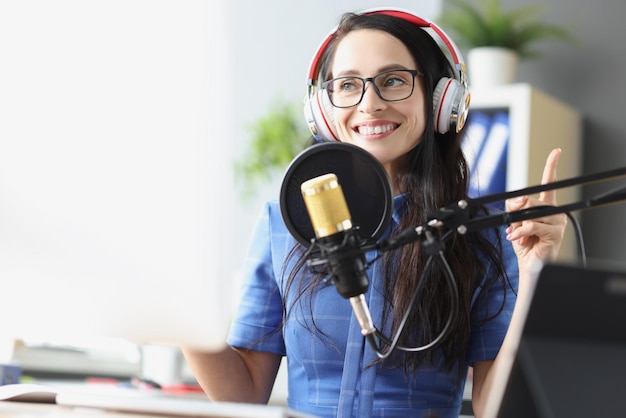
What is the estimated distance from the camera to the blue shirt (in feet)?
4.60

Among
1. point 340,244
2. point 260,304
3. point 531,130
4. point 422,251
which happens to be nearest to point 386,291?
point 422,251

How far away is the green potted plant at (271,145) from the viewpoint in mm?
3961

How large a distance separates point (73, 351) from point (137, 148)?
11.2 feet

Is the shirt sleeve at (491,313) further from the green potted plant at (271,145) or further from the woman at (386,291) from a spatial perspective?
the green potted plant at (271,145)

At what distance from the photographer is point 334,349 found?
1.45 meters

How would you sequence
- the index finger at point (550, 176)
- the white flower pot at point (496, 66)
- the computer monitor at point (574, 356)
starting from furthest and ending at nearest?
1. the white flower pot at point (496, 66)
2. the index finger at point (550, 176)
3. the computer monitor at point (574, 356)

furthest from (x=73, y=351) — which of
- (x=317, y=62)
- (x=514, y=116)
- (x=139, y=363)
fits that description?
(x=317, y=62)

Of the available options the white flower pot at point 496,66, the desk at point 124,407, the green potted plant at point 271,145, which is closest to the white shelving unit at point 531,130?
the white flower pot at point 496,66

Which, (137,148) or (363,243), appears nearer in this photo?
(137,148)

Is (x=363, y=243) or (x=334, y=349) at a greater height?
(x=363, y=243)

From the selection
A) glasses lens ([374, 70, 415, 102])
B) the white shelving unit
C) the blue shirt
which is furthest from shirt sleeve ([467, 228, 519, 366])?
the white shelving unit

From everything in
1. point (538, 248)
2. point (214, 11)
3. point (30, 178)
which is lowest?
point (538, 248)

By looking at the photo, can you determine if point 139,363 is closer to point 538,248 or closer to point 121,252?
point 538,248

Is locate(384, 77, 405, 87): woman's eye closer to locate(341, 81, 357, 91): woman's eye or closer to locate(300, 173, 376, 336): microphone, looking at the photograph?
locate(341, 81, 357, 91): woman's eye
